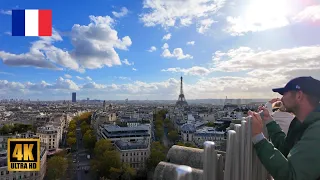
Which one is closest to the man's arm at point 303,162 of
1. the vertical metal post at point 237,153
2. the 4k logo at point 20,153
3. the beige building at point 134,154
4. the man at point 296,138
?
the man at point 296,138

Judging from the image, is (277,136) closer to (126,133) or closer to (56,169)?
(56,169)

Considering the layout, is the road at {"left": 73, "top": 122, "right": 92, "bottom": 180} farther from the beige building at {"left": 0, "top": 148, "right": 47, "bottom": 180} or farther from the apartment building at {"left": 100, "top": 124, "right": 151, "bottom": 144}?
the apartment building at {"left": 100, "top": 124, "right": 151, "bottom": 144}

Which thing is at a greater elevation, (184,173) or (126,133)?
(184,173)

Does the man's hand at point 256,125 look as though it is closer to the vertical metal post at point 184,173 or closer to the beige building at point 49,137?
the vertical metal post at point 184,173

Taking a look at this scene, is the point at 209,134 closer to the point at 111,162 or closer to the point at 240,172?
the point at 111,162

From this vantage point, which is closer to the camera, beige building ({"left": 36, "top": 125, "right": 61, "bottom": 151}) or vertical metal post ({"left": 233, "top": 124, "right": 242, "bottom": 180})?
vertical metal post ({"left": 233, "top": 124, "right": 242, "bottom": 180})

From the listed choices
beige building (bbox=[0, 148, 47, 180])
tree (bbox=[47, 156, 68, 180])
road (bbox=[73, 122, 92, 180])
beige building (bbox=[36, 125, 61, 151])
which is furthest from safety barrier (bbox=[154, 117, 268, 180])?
beige building (bbox=[36, 125, 61, 151])

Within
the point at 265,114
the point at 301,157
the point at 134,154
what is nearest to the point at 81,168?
the point at 134,154

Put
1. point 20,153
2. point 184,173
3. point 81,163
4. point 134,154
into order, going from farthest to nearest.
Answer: point 81,163
point 134,154
point 20,153
point 184,173
